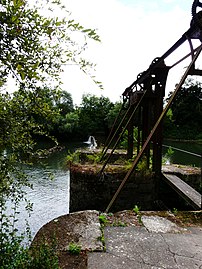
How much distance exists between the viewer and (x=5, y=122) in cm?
179

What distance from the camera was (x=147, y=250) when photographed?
2357 millimetres

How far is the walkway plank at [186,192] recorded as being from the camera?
3.70 metres

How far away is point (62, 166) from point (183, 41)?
11.0 meters

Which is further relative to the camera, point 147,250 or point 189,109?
point 189,109

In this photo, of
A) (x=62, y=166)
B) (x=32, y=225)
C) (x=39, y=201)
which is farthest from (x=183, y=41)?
(x=62, y=166)

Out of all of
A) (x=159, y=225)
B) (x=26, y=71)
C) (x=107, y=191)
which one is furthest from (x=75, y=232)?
(x=107, y=191)

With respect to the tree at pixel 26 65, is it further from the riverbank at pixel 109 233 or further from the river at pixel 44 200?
the river at pixel 44 200

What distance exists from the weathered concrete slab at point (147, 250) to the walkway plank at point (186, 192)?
35.4 inches

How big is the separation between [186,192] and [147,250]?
2.07 metres

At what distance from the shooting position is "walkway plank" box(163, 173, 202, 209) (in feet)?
12.1

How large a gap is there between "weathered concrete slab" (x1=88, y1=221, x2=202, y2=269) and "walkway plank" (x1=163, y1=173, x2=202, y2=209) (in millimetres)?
900

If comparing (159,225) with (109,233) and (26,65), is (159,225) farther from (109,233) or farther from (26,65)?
(26,65)

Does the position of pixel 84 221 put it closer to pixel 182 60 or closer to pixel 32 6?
pixel 32 6

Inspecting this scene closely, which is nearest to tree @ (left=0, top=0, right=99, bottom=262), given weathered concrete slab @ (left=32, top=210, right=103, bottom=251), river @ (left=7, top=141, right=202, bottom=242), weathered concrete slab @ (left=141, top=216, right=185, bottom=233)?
weathered concrete slab @ (left=32, top=210, right=103, bottom=251)
